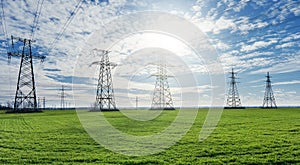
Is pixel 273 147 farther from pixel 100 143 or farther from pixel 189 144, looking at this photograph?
pixel 100 143

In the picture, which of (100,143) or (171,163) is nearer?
(171,163)

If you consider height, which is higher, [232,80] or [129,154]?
[232,80]

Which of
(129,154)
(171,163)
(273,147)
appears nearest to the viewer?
(171,163)

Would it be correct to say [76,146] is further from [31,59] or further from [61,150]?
[31,59]

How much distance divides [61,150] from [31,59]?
64216 millimetres

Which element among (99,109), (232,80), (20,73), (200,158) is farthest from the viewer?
(232,80)

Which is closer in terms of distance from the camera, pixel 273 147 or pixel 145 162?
pixel 145 162

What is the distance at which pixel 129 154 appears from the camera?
14109 millimetres

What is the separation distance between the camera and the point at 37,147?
15.8 m

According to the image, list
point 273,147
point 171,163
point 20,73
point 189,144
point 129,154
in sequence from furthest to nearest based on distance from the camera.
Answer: point 20,73 → point 189,144 → point 273,147 → point 129,154 → point 171,163

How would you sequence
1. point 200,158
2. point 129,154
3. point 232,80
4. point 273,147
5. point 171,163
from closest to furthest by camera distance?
point 171,163 → point 200,158 → point 129,154 → point 273,147 → point 232,80

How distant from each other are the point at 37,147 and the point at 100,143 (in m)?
4.00

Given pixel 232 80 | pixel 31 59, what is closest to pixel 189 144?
pixel 31 59

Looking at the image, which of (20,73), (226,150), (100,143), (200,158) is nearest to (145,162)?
(200,158)
